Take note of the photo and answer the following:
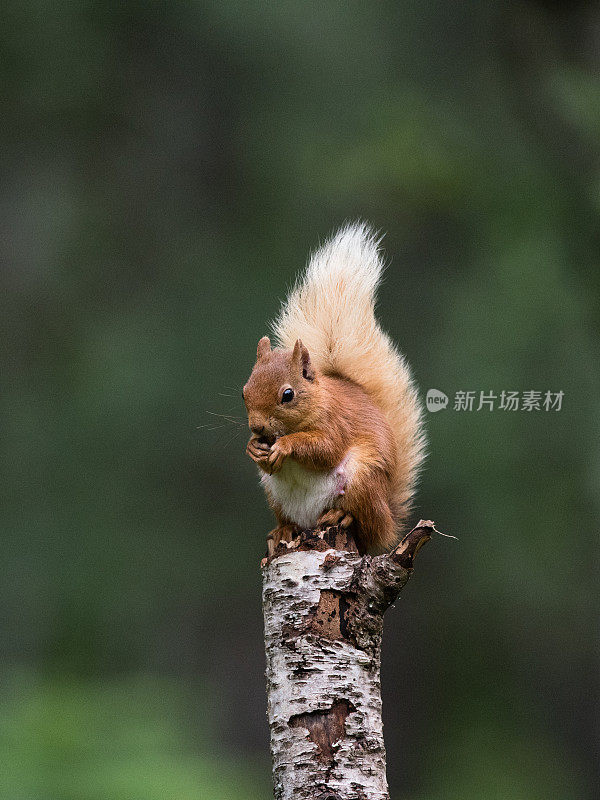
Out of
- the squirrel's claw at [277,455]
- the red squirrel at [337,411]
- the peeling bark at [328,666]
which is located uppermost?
the red squirrel at [337,411]

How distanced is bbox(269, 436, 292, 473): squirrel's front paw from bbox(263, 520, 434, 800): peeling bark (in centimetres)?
19

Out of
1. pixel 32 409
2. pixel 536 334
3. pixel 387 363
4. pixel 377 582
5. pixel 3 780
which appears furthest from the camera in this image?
pixel 32 409

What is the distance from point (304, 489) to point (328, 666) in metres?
0.35

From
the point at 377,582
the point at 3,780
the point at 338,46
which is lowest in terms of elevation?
the point at 3,780

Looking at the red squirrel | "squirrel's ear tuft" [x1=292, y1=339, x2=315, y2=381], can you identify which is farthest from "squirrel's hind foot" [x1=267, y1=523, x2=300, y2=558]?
"squirrel's ear tuft" [x1=292, y1=339, x2=315, y2=381]

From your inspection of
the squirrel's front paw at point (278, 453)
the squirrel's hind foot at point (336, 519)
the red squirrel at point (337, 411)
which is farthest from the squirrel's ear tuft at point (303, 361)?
the squirrel's hind foot at point (336, 519)

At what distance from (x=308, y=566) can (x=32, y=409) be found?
3.61 metres

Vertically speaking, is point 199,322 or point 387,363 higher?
point 199,322

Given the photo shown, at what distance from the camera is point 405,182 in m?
5.10

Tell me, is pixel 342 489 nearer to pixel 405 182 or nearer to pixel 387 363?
pixel 387 363

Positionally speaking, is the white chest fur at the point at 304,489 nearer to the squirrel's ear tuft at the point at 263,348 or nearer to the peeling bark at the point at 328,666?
the peeling bark at the point at 328,666

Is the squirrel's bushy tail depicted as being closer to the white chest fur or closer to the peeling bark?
the white chest fur

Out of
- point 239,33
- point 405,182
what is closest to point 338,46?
point 239,33

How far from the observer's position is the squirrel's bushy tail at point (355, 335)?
2.22m
